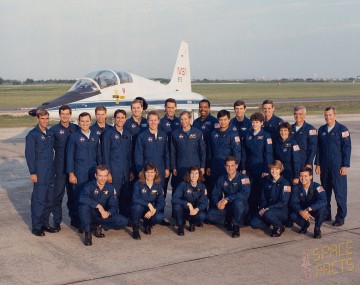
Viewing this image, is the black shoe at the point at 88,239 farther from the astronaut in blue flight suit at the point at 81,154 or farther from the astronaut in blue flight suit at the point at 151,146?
the astronaut in blue flight suit at the point at 151,146

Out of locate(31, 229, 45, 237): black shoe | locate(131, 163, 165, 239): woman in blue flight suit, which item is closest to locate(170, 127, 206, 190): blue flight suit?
locate(131, 163, 165, 239): woman in blue flight suit

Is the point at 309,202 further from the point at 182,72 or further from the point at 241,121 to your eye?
the point at 182,72

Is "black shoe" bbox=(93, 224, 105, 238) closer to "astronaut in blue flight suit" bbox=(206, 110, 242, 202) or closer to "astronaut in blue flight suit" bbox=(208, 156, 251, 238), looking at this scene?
"astronaut in blue flight suit" bbox=(208, 156, 251, 238)

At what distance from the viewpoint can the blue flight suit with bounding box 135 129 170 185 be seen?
7402mm

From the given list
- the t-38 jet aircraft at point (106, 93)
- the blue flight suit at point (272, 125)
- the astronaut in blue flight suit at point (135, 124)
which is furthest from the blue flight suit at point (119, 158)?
the t-38 jet aircraft at point (106, 93)

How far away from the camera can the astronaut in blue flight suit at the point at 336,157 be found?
7.35m

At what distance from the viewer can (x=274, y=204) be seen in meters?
6.95

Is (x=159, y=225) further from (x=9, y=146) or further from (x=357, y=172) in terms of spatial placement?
(x=9, y=146)

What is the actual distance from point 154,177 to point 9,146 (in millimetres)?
10840

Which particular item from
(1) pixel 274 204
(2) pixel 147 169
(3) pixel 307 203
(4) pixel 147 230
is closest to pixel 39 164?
(2) pixel 147 169

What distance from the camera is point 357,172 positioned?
1173cm

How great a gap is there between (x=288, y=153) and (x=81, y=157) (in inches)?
116

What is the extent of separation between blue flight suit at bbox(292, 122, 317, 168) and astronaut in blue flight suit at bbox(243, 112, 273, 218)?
472 mm

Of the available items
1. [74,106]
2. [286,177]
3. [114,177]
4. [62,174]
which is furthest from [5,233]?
[74,106]
